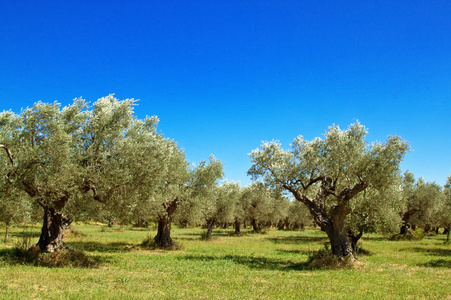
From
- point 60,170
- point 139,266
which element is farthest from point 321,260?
point 60,170

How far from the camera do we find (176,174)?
30172mm

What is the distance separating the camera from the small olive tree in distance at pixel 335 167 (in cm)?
1973

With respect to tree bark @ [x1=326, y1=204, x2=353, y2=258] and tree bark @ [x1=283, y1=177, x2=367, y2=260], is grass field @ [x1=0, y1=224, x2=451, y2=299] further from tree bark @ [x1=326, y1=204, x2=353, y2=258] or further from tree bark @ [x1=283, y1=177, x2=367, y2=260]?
tree bark @ [x1=283, y1=177, x2=367, y2=260]

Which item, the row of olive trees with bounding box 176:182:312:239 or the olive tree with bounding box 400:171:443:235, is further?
the olive tree with bounding box 400:171:443:235

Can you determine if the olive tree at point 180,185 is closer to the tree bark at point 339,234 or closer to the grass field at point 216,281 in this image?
the grass field at point 216,281

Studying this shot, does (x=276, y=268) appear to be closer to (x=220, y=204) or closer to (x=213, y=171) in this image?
(x=213, y=171)

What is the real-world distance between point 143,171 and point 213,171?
1446 centimetres

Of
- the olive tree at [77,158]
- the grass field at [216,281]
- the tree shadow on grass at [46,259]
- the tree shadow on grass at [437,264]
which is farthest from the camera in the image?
the tree shadow on grass at [437,264]

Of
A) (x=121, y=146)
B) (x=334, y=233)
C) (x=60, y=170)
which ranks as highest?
(x=121, y=146)

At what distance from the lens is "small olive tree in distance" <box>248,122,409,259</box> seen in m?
19.7

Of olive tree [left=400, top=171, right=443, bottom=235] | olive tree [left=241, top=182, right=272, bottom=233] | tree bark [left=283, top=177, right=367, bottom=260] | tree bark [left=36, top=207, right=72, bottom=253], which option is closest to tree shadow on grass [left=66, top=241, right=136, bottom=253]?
tree bark [left=36, top=207, right=72, bottom=253]

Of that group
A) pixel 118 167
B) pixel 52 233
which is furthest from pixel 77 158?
pixel 52 233

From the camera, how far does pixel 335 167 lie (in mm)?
20297

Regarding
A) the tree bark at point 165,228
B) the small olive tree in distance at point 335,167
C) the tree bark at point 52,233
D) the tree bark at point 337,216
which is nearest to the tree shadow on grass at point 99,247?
the tree bark at point 165,228
